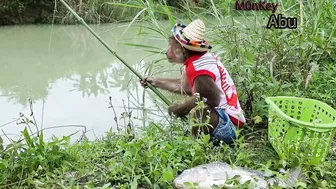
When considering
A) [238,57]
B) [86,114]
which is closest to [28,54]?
[86,114]

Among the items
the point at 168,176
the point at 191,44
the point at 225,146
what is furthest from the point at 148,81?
the point at 168,176

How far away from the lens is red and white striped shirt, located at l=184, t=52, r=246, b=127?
1.81 m

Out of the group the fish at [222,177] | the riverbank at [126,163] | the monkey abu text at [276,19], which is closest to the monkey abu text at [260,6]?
the monkey abu text at [276,19]

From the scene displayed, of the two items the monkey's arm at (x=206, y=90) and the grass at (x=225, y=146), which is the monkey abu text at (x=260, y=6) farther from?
the monkey's arm at (x=206, y=90)

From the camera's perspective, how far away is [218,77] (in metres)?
1.84

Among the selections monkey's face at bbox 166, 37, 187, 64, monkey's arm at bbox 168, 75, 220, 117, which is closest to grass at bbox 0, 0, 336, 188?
monkey's arm at bbox 168, 75, 220, 117

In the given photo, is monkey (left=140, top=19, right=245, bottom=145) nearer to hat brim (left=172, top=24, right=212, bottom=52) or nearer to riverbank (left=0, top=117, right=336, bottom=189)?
hat brim (left=172, top=24, right=212, bottom=52)

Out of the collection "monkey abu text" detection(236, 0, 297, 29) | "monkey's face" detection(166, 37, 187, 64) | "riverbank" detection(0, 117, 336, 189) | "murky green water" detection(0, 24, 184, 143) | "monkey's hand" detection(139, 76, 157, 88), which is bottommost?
"murky green water" detection(0, 24, 184, 143)

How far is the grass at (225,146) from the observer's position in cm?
151

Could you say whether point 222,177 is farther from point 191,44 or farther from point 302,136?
point 191,44

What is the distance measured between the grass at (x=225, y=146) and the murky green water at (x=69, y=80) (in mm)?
363

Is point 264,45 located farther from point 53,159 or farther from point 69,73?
point 69,73

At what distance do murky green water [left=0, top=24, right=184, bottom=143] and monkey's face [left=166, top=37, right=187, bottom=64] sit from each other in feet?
1.08

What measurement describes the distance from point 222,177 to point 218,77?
544mm
